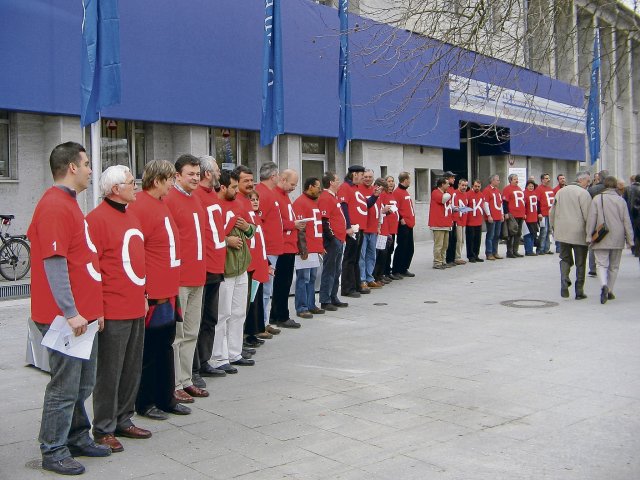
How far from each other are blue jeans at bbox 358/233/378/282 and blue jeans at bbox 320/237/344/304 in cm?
177

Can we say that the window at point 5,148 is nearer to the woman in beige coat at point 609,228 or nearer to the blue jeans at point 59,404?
the blue jeans at point 59,404

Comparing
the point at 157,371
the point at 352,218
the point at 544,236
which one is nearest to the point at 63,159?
the point at 157,371

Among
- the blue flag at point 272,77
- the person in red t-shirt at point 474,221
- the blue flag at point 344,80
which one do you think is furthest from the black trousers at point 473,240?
the blue flag at point 272,77

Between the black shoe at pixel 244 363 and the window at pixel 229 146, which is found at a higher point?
the window at pixel 229 146

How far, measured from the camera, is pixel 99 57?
37.3ft

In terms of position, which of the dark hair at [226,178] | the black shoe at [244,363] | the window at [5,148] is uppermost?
the window at [5,148]

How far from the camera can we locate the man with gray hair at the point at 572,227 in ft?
40.8

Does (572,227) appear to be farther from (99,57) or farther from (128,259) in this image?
(128,259)

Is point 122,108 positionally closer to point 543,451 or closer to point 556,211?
point 556,211

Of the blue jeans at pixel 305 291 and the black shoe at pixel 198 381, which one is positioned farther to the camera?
the blue jeans at pixel 305 291

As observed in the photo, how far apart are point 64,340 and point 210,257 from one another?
2.39m

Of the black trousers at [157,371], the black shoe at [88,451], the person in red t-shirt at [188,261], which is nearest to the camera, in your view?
the black shoe at [88,451]

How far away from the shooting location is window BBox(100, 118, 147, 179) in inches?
582

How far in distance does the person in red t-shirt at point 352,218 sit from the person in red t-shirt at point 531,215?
7941mm
